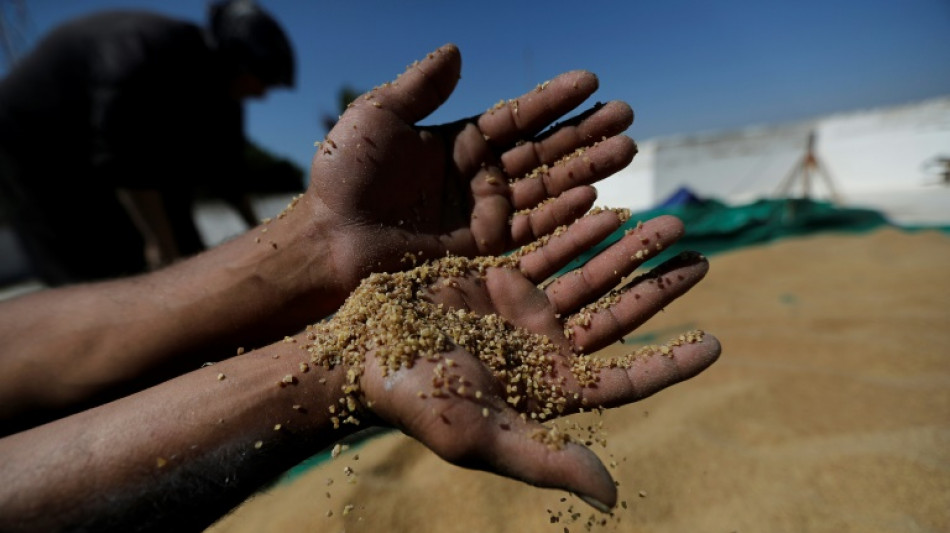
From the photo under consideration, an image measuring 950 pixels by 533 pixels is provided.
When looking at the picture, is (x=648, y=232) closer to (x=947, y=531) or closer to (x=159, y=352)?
(x=947, y=531)

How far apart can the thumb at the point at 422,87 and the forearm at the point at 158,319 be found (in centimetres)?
45

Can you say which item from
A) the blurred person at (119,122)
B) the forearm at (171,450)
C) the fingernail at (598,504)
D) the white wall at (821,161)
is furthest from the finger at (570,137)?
the white wall at (821,161)

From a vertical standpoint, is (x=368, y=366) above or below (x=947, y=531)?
above

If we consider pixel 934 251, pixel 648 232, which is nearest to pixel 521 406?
pixel 648 232

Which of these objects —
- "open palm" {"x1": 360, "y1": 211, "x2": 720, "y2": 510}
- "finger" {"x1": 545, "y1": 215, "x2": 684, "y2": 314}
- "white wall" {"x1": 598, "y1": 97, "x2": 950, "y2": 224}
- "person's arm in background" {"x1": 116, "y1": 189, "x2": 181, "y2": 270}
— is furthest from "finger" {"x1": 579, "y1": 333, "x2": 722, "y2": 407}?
"white wall" {"x1": 598, "y1": 97, "x2": 950, "y2": 224}

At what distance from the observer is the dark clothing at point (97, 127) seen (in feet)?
7.84

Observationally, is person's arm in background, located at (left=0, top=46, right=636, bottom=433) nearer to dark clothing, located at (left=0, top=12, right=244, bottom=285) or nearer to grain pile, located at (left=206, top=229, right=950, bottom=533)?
grain pile, located at (left=206, top=229, right=950, bottom=533)

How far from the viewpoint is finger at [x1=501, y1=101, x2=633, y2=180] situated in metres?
1.63

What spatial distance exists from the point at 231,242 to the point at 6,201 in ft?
6.14

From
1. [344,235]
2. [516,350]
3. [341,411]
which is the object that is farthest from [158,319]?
[516,350]

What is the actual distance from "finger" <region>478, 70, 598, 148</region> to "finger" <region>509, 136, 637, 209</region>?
0.14 meters

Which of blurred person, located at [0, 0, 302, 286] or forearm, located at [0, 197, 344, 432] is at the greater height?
blurred person, located at [0, 0, 302, 286]

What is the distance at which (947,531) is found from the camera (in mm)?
1195

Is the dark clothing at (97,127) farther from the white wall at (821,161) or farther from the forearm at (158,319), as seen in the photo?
the white wall at (821,161)
